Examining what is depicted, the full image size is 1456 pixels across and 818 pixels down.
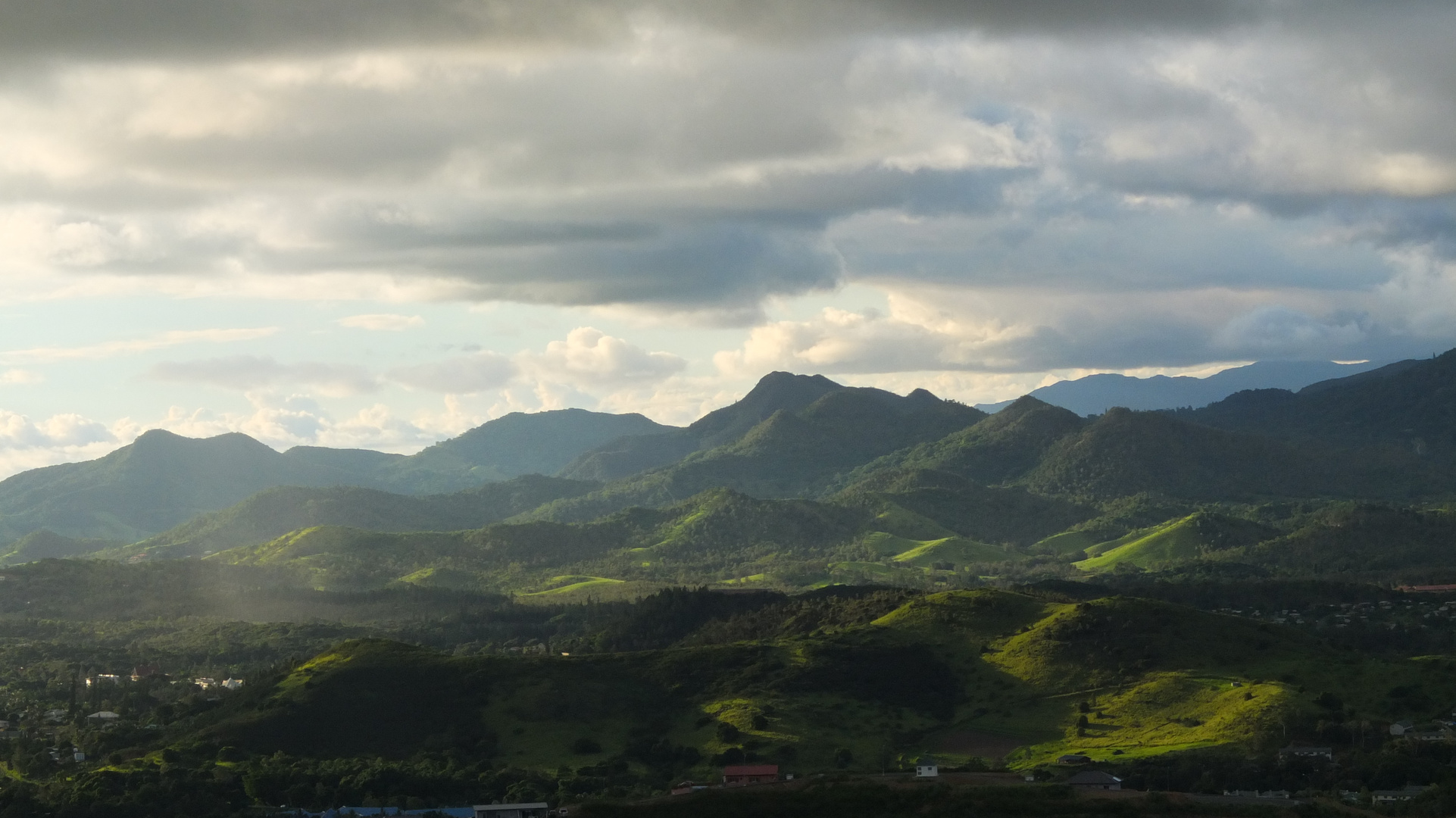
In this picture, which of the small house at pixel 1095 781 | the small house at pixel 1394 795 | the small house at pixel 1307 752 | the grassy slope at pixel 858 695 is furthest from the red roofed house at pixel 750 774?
the small house at pixel 1394 795

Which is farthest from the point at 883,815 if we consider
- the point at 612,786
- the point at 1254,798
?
the point at 612,786

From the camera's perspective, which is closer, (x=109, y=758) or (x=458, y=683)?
(x=109, y=758)

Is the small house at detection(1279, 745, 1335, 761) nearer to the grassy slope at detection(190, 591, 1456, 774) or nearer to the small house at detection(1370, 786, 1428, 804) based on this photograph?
the grassy slope at detection(190, 591, 1456, 774)

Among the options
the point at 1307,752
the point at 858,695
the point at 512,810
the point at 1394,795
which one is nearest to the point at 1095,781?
the point at 1394,795

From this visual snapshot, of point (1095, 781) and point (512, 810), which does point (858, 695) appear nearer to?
point (1095, 781)

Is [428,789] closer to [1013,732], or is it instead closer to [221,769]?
[221,769]

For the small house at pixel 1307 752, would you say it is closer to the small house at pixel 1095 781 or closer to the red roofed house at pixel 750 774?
the small house at pixel 1095 781

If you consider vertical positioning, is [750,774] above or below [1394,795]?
above

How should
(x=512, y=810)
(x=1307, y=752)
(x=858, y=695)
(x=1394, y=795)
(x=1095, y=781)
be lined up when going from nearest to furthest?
(x=1394, y=795), (x=1095, y=781), (x=512, y=810), (x=1307, y=752), (x=858, y=695)
